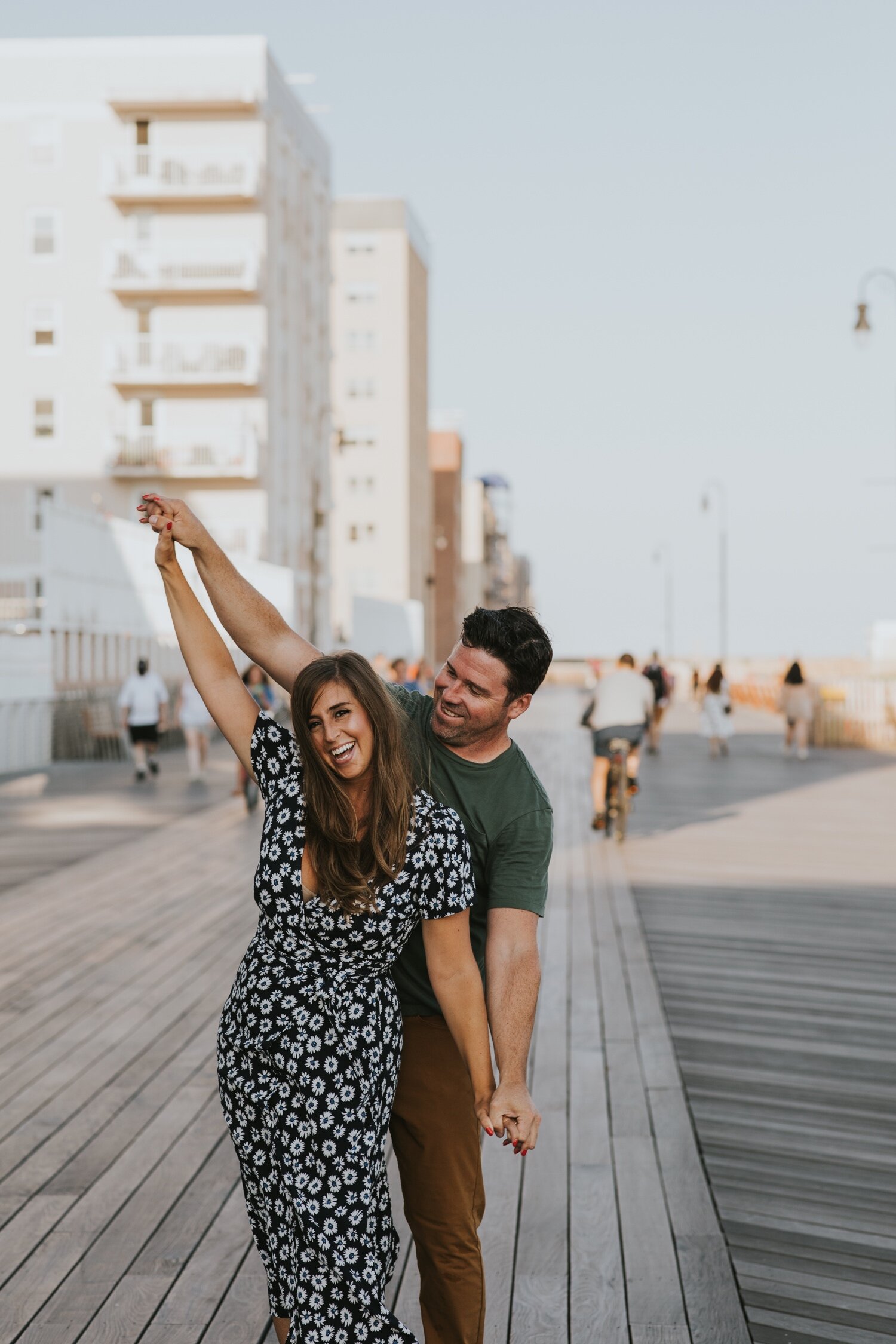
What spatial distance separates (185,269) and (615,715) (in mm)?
34441

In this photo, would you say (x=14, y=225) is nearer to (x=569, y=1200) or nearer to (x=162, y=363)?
(x=162, y=363)

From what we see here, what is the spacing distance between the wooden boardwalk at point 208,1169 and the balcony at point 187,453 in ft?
117

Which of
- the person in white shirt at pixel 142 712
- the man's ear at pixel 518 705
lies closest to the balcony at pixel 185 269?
the person in white shirt at pixel 142 712

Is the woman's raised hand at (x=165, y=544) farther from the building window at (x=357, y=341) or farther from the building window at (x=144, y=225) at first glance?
the building window at (x=357, y=341)

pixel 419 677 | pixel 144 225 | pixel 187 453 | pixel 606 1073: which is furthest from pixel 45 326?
pixel 606 1073

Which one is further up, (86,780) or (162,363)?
(162,363)

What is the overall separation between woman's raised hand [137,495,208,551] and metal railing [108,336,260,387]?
135ft

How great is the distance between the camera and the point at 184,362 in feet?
145

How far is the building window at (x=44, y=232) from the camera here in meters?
44.3

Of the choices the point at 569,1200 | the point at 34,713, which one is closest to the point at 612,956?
the point at 569,1200

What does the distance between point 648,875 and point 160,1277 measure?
7.94m

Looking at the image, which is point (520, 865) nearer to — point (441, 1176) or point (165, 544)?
point (441, 1176)

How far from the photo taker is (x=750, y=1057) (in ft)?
20.5

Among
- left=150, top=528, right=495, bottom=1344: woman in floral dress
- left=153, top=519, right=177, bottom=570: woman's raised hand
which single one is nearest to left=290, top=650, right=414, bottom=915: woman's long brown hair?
left=150, top=528, right=495, bottom=1344: woman in floral dress
